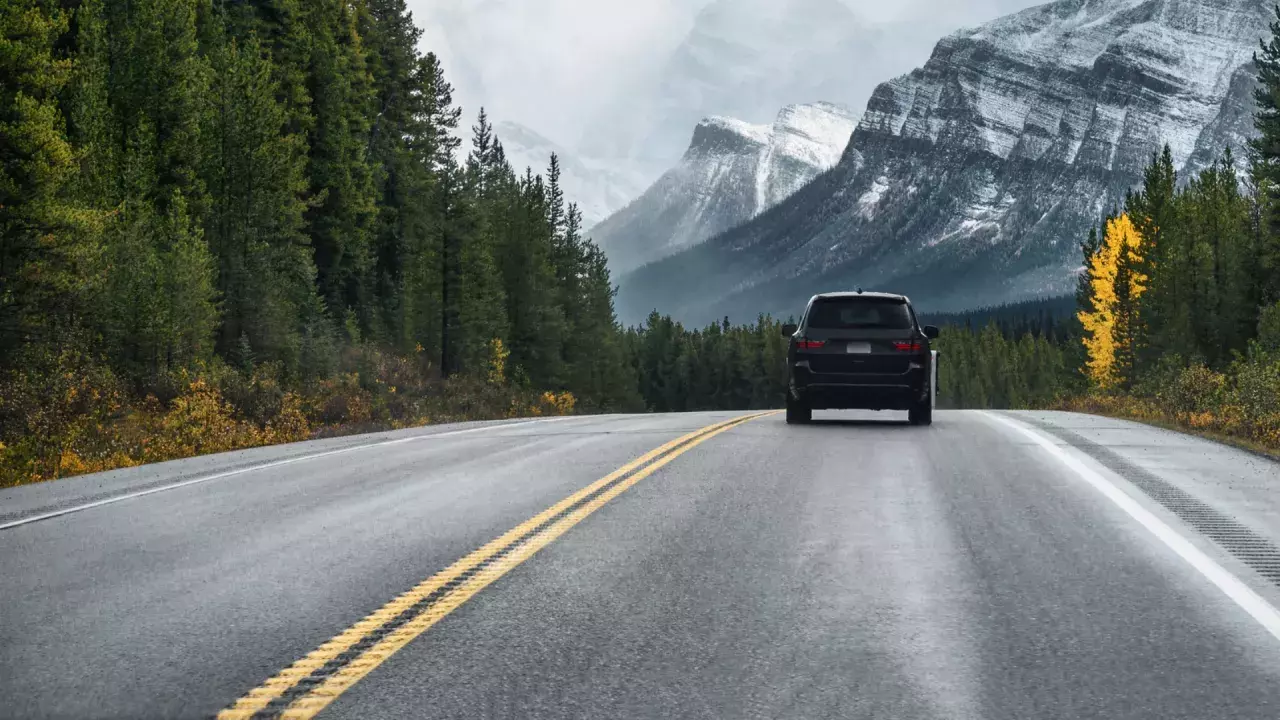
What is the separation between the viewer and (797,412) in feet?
59.4

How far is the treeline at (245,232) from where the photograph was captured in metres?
21.9

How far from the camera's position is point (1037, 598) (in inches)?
232

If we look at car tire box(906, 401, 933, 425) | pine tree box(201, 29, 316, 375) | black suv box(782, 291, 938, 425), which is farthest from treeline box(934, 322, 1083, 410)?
black suv box(782, 291, 938, 425)

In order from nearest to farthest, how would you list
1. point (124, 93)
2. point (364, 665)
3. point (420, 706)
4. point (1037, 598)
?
point (420, 706)
point (364, 665)
point (1037, 598)
point (124, 93)

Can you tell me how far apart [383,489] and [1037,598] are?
6.05m

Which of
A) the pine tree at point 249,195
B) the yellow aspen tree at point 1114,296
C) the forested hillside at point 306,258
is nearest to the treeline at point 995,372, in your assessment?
the forested hillside at point 306,258

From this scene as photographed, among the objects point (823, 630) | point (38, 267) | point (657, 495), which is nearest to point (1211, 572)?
point (823, 630)

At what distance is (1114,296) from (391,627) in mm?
65744

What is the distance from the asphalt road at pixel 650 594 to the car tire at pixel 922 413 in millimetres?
6214

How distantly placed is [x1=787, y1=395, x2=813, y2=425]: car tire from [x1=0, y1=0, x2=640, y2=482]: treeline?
8.81 meters

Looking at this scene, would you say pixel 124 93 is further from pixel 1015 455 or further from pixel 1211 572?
pixel 1211 572

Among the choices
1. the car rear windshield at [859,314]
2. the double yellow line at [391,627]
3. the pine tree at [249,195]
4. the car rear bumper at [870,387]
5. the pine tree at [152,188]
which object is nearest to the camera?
the double yellow line at [391,627]

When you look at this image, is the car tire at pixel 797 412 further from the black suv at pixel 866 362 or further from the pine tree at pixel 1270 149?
the pine tree at pixel 1270 149

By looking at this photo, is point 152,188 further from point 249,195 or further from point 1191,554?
point 1191,554
